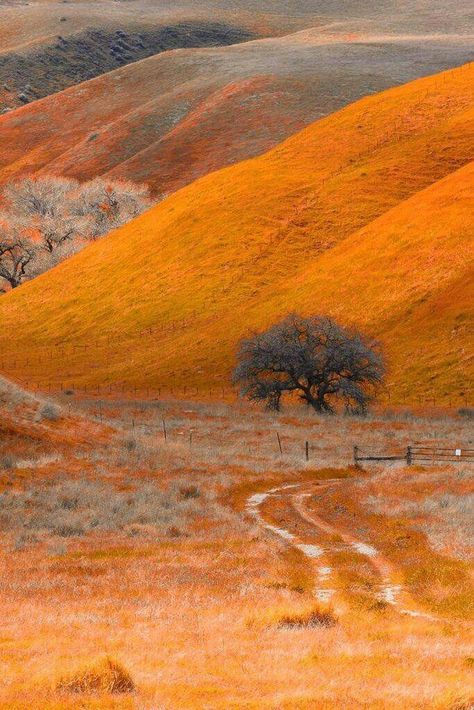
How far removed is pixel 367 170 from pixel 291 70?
75339 millimetres

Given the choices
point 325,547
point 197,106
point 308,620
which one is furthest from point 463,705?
point 197,106

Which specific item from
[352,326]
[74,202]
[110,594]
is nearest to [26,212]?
[74,202]

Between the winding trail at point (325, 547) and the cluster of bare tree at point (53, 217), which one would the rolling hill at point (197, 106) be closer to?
the cluster of bare tree at point (53, 217)

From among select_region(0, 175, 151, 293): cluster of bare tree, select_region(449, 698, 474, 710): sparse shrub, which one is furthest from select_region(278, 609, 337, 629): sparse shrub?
select_region(0, 175, 151, 293): cluster of bare tree

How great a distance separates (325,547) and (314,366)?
113 feet

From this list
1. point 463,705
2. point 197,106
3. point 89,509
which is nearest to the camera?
point 463,705

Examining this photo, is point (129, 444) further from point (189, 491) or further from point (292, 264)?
point (292, 264)

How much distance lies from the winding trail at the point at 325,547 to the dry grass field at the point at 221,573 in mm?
70

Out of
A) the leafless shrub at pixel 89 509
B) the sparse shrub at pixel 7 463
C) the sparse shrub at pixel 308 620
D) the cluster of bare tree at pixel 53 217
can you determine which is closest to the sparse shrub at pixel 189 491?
the leafless shrub at pixel 89 509

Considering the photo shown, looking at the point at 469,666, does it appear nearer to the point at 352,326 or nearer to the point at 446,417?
the point at 446,417

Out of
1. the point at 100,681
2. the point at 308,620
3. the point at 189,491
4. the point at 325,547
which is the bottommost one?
the point at 189,491

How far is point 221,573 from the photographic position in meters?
17.7

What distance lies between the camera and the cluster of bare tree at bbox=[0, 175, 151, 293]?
364 ft

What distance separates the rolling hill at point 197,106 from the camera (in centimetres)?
14300
